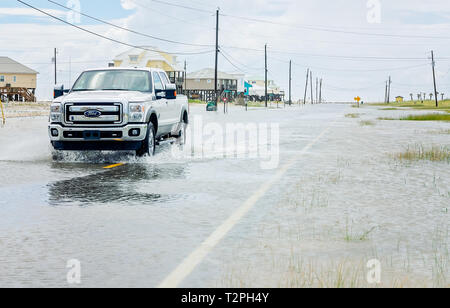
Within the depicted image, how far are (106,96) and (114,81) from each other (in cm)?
167

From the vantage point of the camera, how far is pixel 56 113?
51.6 feet

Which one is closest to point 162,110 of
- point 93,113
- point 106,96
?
point 106,96

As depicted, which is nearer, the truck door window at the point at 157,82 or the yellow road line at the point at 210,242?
the yellow road line at the point at 210,242

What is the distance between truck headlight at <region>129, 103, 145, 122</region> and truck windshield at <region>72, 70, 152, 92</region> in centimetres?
123

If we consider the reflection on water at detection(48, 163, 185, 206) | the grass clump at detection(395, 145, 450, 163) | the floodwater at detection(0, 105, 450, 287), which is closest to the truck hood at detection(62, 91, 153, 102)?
the floodwater at detection(0, 105, 450, 287)

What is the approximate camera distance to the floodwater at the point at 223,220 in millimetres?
6109

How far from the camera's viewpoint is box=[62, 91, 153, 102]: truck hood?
15641mm

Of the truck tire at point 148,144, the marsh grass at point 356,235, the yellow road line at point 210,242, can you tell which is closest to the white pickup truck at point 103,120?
the truck tire at point 148,144

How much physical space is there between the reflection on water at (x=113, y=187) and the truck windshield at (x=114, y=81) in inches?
112

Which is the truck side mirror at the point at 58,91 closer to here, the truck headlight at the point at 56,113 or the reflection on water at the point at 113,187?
the truck headlight at the point at 56,113

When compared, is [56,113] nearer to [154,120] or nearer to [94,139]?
[94,139]

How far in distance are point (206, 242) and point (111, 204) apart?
289 centimetres

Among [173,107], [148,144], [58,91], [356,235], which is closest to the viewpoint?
[356,235]

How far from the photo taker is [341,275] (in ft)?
19.7
